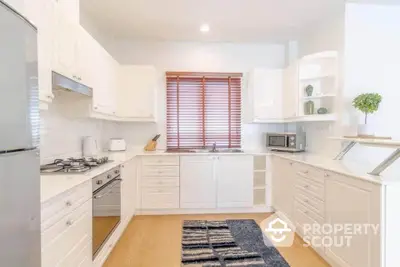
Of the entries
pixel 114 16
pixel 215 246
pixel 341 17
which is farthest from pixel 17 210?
pixel 341 17

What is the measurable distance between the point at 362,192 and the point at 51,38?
2.51 metres

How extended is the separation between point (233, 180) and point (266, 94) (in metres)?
1.45

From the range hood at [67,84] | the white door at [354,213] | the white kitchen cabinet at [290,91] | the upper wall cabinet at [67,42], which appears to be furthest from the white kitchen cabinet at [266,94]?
the upper wall cabinet at [67,42]

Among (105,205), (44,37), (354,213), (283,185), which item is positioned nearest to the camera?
(44,37)

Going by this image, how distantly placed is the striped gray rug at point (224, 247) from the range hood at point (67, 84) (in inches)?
73.4

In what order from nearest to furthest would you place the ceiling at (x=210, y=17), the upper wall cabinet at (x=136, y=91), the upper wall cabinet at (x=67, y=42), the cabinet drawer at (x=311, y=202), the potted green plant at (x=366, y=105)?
the upper wall cabinet at (x=67, y=42) → the cabinet drawer at (x=311, y=202) → the potted green plant at (x=366, y=105) → the ceiling at (x=210, y=17) → the upper wall cabinet at (x=136, y=91)

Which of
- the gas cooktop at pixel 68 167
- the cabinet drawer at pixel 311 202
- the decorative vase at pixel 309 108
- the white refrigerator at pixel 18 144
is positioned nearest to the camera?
the white refrigerator at pixel 18 144

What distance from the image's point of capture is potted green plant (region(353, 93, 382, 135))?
2.91 meters

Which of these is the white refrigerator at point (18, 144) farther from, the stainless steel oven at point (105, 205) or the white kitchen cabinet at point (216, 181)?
the white kitchen cabinet at point (216, 181)

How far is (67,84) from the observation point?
86.7 inches

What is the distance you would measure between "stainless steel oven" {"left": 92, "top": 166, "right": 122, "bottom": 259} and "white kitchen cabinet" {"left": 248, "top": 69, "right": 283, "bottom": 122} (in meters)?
2.40

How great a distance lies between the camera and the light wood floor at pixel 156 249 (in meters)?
2.69

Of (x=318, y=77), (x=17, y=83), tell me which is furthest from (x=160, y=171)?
(x=17, y=83)

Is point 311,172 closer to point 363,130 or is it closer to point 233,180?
point 363,130
